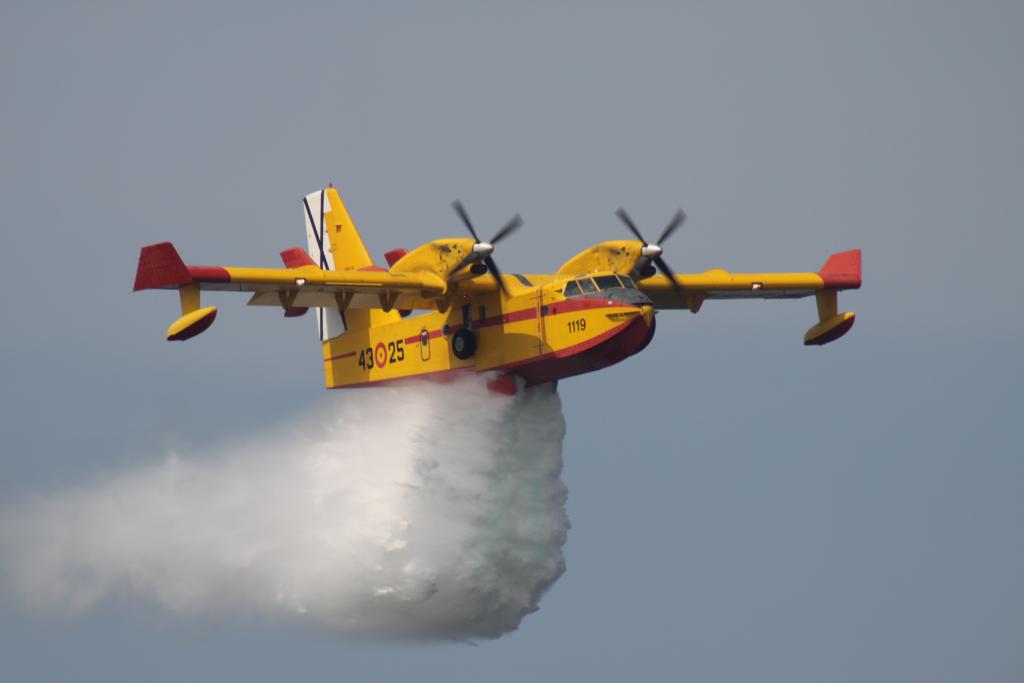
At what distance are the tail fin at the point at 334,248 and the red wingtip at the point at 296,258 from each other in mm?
852

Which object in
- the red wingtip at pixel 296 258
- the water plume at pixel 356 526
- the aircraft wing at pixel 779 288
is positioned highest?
the red wingtip at pixel 296 258

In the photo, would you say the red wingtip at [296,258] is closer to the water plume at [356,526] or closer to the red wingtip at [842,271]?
the water plume at [356,526]

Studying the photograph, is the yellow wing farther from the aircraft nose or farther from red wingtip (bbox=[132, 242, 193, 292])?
the aircraft nose

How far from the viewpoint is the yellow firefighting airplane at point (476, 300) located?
3772 centimetres

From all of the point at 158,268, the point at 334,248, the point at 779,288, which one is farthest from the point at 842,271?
the point at 158,268

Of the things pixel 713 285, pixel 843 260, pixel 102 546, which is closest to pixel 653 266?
pixel 713 285

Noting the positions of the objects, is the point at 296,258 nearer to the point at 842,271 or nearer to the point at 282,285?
the point at 282,285

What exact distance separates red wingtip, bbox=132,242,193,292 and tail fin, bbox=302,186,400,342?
6586 mm

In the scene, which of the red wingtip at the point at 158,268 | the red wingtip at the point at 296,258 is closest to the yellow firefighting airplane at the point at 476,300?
the red wingtip at the point at 158,268

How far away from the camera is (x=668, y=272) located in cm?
4072

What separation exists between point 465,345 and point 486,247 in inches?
92.1

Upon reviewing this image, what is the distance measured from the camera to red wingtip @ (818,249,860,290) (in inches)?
1716

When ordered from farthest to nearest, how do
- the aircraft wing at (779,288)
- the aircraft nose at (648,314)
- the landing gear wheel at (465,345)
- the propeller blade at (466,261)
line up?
1. the aircraft wing at (779,288)
2. the landing gear wheel at (465,345)
3. the propeller blade at (466,261)
4. the aircraft nose at (648,314)

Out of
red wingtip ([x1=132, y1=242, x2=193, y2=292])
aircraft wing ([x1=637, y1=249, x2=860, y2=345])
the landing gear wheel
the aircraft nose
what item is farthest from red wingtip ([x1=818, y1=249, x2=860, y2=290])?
red wingtip ([x1=132, y1=242, x2=193, y2=292])
